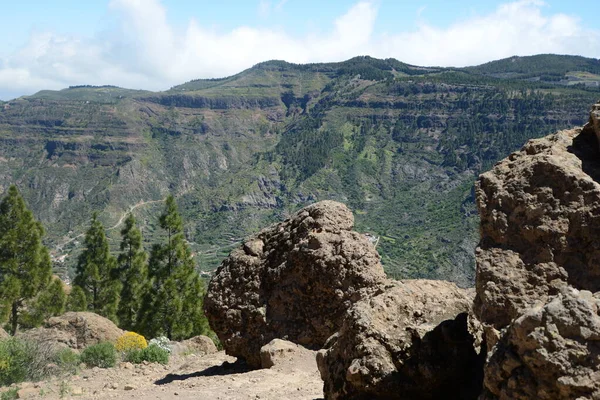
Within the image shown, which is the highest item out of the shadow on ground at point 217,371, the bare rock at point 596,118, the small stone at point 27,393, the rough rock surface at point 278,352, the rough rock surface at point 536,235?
the bare rock at point 596,118

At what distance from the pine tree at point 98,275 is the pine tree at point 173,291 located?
3.04m

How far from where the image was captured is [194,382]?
396 inches

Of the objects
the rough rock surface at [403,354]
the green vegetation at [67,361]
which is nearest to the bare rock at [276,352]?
the rough rock surface at [403,354]

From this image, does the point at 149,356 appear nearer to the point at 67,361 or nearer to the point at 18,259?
the point at 67,361

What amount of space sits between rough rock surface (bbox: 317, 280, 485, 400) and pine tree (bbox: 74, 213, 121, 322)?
29.2 metres

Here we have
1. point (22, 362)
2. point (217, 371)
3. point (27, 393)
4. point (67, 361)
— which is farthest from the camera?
point (67, 361)

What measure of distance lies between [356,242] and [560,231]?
5.74 meters

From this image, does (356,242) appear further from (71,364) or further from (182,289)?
(182,289)

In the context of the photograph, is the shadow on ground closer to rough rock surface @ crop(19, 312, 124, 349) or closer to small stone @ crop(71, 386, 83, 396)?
small stone @ crop(71, 386, 83, 396)

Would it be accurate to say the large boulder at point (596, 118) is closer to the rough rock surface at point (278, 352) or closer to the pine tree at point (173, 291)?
the rough rock surface at point (278, 352)

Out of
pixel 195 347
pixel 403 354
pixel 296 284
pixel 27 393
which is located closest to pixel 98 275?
pixel 195 347

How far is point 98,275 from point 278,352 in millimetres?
25943

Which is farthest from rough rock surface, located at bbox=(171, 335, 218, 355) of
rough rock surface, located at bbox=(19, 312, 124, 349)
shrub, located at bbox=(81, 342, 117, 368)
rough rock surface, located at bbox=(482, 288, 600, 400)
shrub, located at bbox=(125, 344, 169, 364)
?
rough rock surface, located at bbox=(482, 288, 600, 400)

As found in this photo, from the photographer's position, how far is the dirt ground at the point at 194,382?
862 centimetres
